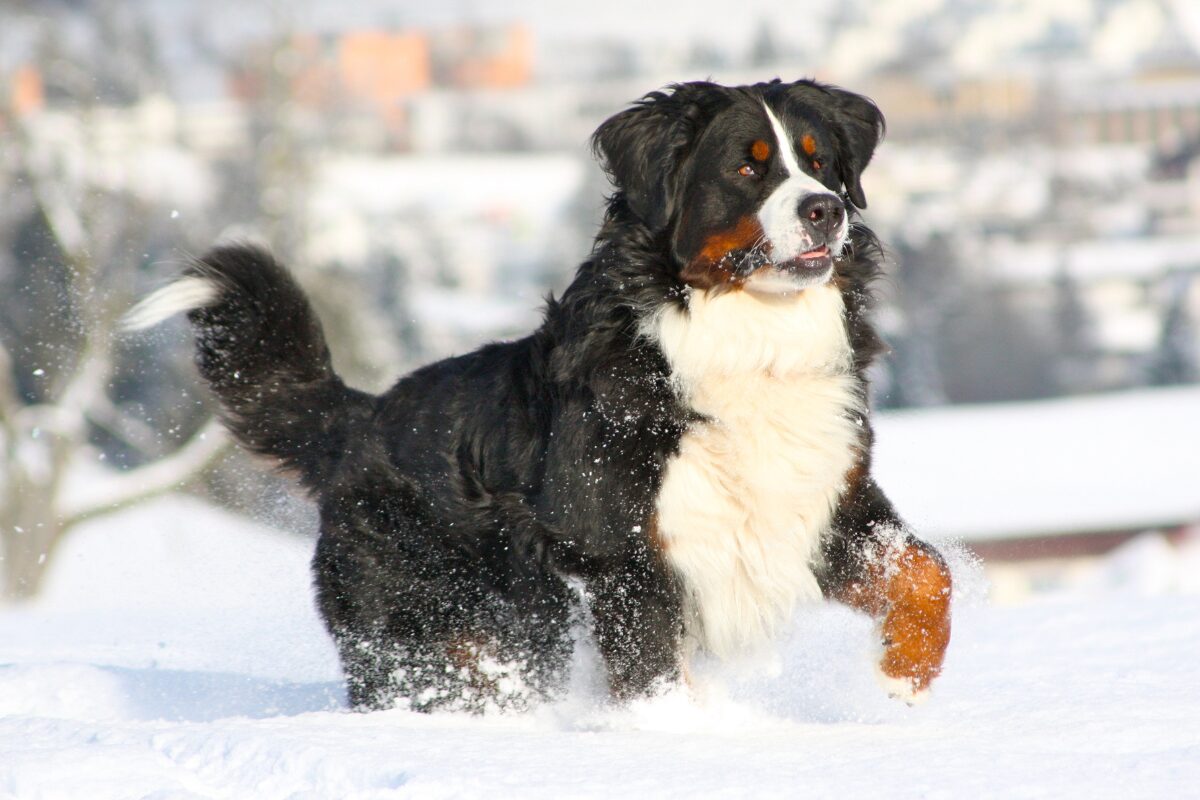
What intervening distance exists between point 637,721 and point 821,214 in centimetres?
162

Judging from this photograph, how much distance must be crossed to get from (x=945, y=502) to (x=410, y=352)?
853 inches

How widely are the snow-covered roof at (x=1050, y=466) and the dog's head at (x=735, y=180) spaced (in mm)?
14837

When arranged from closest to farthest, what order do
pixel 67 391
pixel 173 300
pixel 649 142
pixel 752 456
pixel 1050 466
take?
1. pixel 752 456
2. pixel 649 142
3. pixel 173 300
4. pixel 67 391
5. pixel 1050 466

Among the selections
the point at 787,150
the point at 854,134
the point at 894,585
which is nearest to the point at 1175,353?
the point at 854,134

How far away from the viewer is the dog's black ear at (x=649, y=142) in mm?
4582

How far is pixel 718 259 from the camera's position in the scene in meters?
4.47

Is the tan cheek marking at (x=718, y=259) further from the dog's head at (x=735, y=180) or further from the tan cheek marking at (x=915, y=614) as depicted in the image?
the tan cheek marking at (x=915, y=614)

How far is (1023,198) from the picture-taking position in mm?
68188

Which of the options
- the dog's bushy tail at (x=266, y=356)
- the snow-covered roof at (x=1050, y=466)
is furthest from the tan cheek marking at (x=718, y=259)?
the snow-covered roof at (x=1050, y=466)

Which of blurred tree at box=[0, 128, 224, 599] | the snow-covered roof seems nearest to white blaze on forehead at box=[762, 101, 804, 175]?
blurred tree at box=[0, 128, 224, 599]

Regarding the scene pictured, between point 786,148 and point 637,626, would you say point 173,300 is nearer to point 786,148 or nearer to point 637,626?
point 637,626

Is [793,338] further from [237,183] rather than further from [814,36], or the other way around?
[814,36]

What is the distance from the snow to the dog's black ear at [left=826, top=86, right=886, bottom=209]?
53.8 inches

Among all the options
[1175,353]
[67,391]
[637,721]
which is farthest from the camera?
[1175,353]
